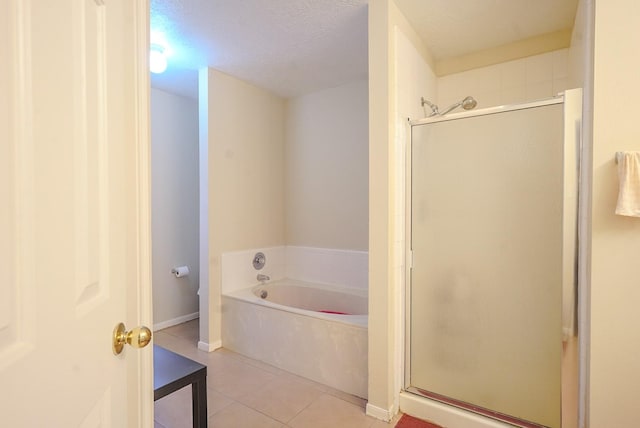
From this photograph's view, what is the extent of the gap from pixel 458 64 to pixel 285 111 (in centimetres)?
181

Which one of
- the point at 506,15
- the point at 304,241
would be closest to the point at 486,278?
the point at 506,15

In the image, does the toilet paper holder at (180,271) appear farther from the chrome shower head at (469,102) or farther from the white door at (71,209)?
the chrome shower head at (469,102)

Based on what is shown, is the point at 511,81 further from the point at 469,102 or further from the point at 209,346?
the point at 209,346

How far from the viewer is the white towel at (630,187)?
1232mm

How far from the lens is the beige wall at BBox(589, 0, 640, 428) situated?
1299 millimetres

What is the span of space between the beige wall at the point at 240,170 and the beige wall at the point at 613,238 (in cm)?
255

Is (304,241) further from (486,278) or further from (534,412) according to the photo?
(534,412)

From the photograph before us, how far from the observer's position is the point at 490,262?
177 cm

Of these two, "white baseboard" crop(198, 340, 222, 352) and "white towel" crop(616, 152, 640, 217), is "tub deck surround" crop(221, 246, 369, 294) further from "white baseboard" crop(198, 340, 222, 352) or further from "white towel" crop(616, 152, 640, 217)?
"white towel" crop(616, 152, 640, 217)

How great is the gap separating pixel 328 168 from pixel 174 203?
66.1 inches

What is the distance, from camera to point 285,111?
3619mm

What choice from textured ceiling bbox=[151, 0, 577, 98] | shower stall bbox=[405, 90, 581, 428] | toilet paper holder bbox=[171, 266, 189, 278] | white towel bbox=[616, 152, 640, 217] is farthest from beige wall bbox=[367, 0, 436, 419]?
toilet paper holder bbox=[171, 266, 189, 278]

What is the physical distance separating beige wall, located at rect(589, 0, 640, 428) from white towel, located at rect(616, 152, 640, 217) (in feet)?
0.26

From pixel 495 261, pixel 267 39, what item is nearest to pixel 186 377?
pixel 495 261
